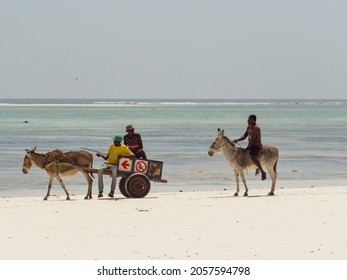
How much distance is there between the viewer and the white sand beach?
39.5ft

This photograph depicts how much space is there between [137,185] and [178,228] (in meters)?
5.82

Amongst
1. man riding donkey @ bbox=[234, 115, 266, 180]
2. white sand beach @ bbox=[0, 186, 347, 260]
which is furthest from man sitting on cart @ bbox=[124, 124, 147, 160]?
man riding donkey @ bbox=[234, 115, 266, 180]

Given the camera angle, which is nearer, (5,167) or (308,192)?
(308,192)

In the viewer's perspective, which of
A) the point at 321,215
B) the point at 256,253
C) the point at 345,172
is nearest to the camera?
the point at 256,253

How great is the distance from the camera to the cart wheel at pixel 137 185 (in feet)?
65.5

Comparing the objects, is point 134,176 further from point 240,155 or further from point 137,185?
point 240,155

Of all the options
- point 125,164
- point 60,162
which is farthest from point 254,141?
point 60,162

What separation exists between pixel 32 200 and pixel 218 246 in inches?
338

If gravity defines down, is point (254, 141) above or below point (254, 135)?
below

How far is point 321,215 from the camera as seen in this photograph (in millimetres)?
15727

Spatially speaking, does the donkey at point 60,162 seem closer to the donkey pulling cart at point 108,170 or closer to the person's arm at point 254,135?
the donkey pulling cart at point 108,170

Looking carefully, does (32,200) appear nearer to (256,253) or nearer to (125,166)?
(125,166)

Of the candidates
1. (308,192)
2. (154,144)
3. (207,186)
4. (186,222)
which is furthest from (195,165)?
(186,222)

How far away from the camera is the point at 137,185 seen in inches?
789
